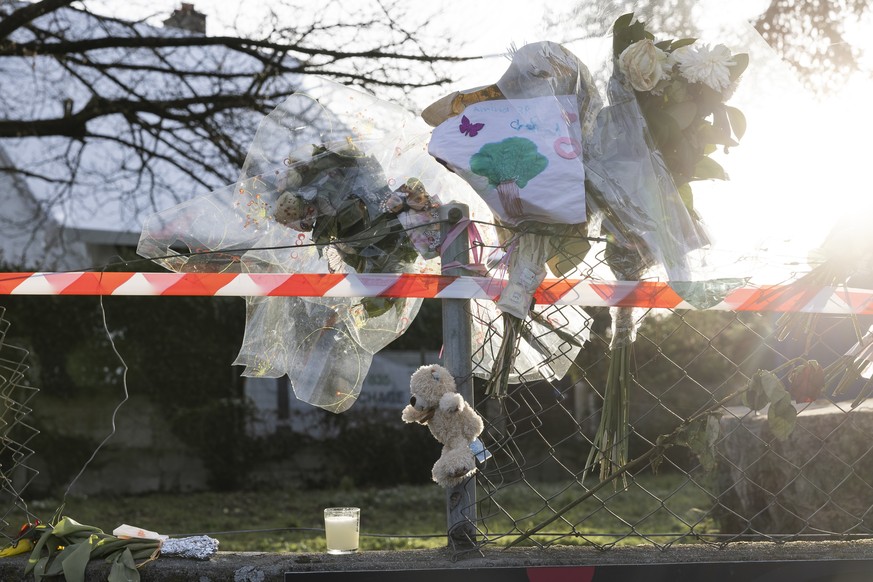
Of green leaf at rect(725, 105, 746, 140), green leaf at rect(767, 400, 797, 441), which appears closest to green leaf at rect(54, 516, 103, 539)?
green leaf at rect(767, 400, 797, 441)

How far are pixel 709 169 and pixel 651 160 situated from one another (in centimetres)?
19

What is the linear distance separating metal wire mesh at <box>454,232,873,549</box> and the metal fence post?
3 centimetres

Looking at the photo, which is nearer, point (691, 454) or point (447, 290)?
point (447, 290)

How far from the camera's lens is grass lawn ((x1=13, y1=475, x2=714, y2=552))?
551 cm

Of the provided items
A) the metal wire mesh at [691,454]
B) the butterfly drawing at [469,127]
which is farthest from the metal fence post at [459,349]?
the butterfly drawing at [469,127]

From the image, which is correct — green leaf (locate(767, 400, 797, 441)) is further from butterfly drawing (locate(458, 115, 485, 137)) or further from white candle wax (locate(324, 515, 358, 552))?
white candle wax (locate(324, 515, 358, 552))

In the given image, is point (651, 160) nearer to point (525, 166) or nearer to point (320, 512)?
point (525, 166)

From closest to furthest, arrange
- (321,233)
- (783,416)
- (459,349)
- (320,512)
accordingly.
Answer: (783,416) → (459,349) → (321,233) → (320,512)

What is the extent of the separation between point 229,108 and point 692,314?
4.64 meters

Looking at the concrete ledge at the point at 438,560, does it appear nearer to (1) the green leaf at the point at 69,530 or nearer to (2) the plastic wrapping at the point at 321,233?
(1) the green leaf at the point at 69,530

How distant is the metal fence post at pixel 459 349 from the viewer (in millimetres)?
1752

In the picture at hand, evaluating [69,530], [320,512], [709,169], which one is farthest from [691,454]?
[69,530]

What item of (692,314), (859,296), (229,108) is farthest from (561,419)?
(859,296)

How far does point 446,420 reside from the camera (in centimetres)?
173
